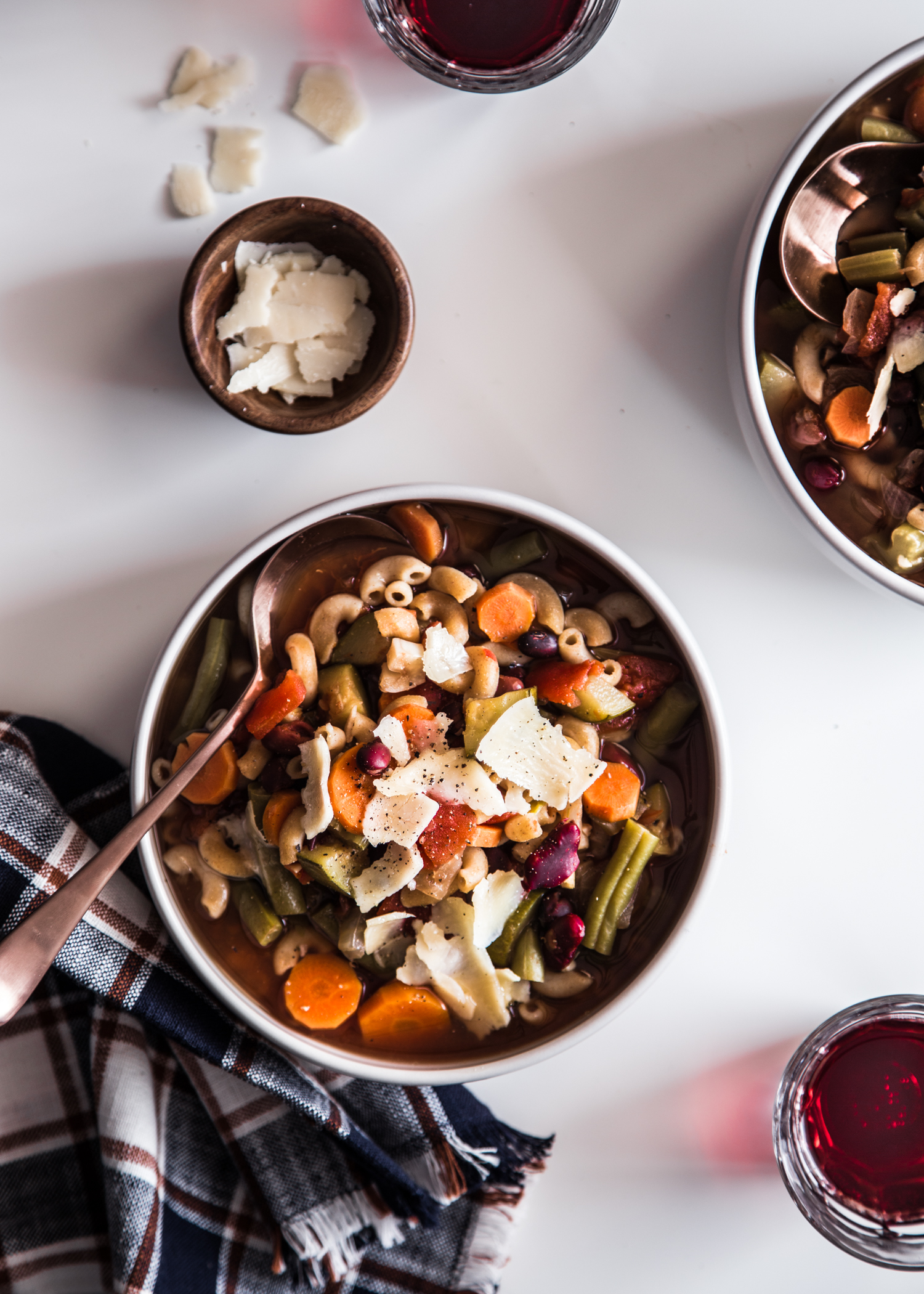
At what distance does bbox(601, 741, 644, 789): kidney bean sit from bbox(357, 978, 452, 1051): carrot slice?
0.43 m

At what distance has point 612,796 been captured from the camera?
1402 millimetres

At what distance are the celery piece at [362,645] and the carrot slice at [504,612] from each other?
0.14 meters

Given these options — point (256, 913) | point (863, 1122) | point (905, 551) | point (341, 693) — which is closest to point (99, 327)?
point (341, 693)

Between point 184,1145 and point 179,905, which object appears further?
point 184,1145

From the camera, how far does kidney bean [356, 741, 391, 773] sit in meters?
1.30

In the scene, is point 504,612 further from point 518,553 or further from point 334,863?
point 334,863

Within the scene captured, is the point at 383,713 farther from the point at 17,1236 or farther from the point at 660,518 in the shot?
the point at 17,1236

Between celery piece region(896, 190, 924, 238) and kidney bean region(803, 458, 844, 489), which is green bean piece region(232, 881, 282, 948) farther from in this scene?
celery piece region(896, 190, 924, 238)

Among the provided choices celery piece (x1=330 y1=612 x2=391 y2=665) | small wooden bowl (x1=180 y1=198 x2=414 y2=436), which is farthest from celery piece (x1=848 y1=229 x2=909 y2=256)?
celery piece (x1=330 y1=612 x2=391 y2=665)

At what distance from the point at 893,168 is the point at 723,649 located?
2.50 ft

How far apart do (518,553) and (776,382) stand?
1.52ft

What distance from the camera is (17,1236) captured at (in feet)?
5.21

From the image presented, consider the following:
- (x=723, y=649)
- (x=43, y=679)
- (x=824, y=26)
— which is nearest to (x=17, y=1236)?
(x=43, y=679)

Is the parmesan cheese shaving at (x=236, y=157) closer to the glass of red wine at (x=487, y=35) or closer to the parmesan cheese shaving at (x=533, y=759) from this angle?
the glass of red wine at (x=487, y=35)
